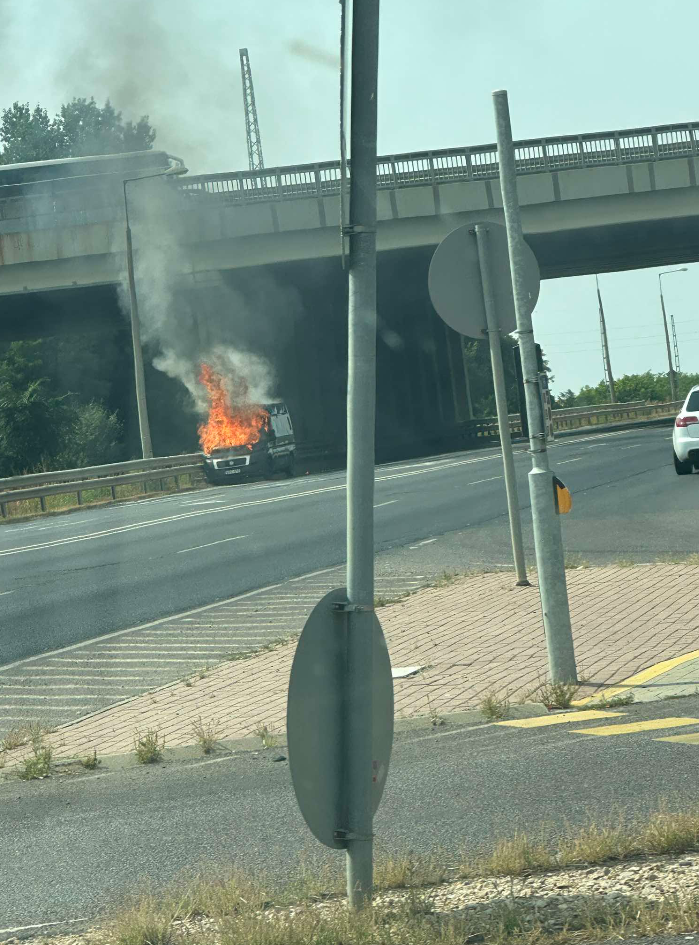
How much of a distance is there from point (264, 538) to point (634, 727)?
13583mm

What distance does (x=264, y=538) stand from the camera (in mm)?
20250

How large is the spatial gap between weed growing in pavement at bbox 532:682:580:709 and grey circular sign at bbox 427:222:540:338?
3.45m

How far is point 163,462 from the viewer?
36438mm

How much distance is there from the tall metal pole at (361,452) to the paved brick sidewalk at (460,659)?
350 centimetres

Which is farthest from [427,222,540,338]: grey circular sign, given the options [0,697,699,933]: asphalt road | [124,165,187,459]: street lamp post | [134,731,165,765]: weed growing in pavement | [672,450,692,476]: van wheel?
[124,165,187,459]: street lamp post

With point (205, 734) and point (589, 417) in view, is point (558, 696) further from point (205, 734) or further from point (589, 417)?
point (589, 417)

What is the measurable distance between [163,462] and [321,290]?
14.9 m

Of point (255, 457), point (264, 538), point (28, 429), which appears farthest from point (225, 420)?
point (28, 429)

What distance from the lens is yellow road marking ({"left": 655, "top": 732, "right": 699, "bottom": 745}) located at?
21.5 ft

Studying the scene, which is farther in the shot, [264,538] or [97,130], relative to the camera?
[264,538]

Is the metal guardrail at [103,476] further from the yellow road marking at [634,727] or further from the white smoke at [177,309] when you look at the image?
the yellow road marking at [634,727]

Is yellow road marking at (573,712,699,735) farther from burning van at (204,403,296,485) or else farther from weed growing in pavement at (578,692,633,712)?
burning van at (204,403,296,485)

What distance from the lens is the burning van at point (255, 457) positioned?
36938mm

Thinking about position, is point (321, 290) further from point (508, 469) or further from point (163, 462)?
point (508, 469)
